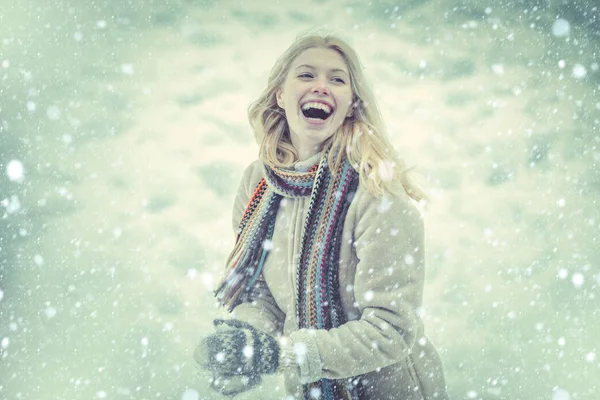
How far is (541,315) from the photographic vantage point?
183cm

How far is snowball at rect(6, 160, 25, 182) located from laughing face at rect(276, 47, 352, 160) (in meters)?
1.07

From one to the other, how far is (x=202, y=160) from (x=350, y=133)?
34.1 inches

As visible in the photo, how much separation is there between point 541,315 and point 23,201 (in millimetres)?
1680

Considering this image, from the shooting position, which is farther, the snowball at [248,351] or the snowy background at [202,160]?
the snowy background at [202,160]

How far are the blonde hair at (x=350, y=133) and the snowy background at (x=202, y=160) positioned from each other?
2.07 ft

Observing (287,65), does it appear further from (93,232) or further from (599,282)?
(599,282)

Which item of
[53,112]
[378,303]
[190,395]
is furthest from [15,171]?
[378,303]

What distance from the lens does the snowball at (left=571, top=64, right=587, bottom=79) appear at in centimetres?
177

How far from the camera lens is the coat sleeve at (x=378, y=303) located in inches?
31.7

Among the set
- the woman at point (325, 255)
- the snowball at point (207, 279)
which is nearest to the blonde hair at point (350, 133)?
the woman at point (325, 255)

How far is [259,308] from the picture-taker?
100 centimetres

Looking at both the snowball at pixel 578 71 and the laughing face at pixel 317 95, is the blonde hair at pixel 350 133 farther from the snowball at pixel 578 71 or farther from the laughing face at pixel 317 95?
the snowball at pixel 578 71

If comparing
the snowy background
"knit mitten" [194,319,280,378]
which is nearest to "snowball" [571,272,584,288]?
the snowy background

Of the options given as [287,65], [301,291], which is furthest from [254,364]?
[287,65]
